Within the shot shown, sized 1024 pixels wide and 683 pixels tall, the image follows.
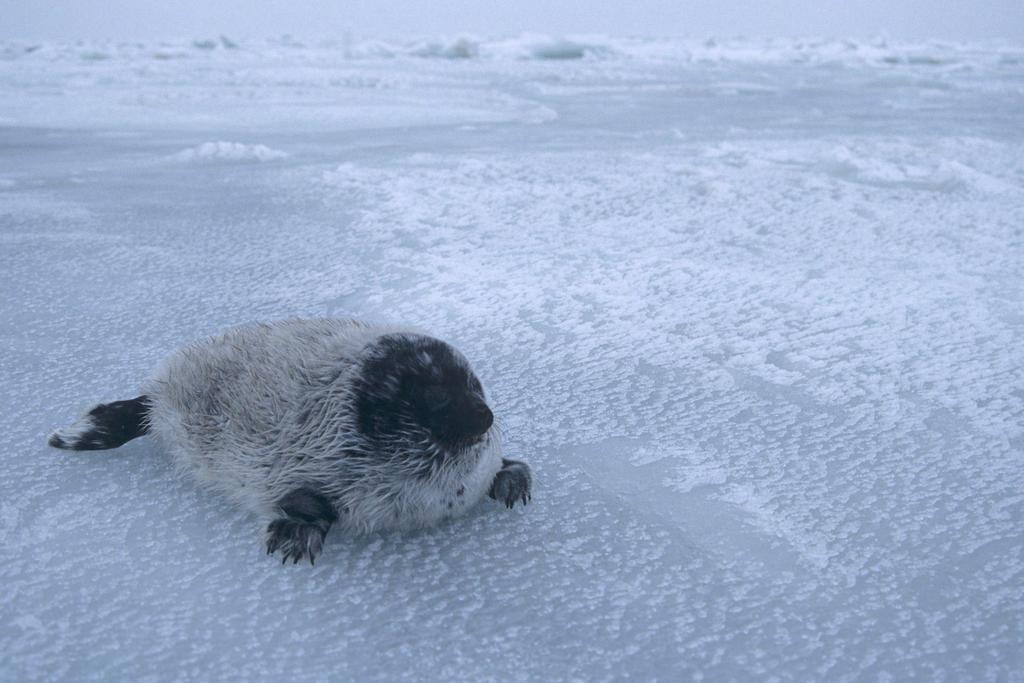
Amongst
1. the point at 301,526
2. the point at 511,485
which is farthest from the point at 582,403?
the point at 301,526

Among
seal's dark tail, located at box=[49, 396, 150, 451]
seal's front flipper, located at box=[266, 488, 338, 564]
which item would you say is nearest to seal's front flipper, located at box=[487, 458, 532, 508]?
seal's front flipper, located at box=[266, 488, 338, 564]

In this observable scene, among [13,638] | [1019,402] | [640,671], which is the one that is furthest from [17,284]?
[1019,402]

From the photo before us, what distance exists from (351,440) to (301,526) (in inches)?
7.3

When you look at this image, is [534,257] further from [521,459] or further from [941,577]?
[941,577]

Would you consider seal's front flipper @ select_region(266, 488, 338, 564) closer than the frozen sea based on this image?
No

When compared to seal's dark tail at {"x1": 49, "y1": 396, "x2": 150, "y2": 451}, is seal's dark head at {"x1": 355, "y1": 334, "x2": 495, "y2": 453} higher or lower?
higher

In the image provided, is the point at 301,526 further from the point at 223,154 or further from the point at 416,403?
the point at 223,154

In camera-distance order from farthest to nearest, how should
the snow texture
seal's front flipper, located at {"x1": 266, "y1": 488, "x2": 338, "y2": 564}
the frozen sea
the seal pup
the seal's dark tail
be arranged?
the snow texture
the seal's dark tail
the seal pup
seal's front flipper, located at {"x1": 266, "y1": 488, "x2": 338, "y2": 564}
the frozen sea

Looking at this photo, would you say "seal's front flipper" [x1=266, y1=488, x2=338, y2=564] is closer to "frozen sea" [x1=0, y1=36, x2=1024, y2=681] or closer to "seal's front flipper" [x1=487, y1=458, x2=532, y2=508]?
"frozen sea" [x1=0, y1=36, x2=1024, y2=681]

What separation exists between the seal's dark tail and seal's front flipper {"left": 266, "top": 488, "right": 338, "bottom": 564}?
0.52 m

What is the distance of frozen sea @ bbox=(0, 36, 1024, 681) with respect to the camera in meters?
1.36

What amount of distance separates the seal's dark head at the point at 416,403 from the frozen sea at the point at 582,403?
194mm

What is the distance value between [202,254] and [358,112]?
5.44 metres

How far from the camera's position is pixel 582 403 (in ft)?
7.16
